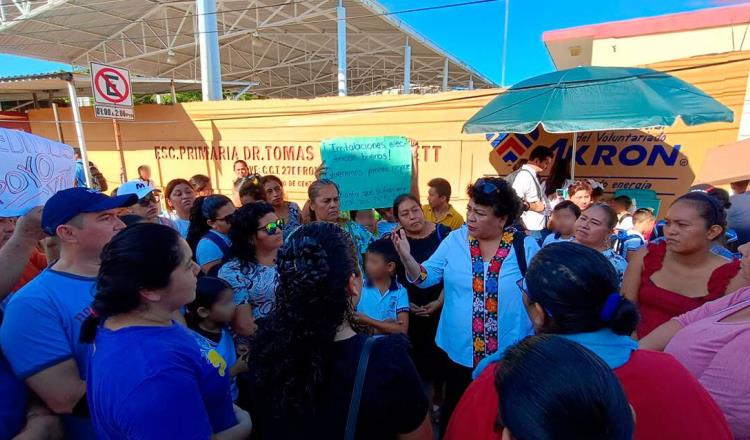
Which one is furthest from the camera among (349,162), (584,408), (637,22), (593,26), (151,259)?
(593,26)

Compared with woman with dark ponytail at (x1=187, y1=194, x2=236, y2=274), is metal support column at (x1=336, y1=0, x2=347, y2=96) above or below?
above

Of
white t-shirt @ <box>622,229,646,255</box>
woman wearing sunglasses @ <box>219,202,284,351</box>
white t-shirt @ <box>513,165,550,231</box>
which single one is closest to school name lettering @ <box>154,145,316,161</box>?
white t-shirt @ <box>513,165,550,231</box>

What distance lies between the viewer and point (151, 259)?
3.74 ft

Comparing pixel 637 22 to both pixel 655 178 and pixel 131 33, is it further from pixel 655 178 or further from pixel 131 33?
pixel 131 33

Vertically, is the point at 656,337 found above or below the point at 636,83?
below

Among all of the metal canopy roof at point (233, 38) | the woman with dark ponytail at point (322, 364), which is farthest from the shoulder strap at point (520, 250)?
the metal canopy roof at point (233, 38)

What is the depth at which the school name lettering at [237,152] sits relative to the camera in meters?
6.85

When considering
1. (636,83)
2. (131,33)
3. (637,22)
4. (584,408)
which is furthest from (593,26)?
(131,33)

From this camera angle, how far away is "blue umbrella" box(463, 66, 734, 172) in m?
3.48

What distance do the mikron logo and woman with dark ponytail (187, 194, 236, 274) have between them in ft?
14.2

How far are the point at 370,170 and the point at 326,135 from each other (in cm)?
222

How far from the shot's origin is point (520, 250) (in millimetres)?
2182

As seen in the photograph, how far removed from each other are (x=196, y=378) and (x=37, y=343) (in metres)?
0.67

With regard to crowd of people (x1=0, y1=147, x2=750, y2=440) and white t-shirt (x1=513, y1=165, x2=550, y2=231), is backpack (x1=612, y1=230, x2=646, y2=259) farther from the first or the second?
crowd of people (x1=0, y1=147, x2=750, y2=440)
